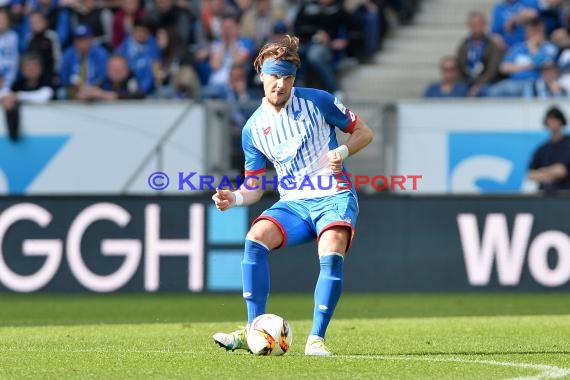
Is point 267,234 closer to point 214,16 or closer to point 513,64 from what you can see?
point 513,64

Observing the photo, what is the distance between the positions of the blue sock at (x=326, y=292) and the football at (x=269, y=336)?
0.23 metres

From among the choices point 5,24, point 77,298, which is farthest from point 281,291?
point 5,24

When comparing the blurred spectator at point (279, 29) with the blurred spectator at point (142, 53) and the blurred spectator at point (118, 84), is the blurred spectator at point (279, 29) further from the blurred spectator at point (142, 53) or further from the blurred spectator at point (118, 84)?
the blurred spectator at point (118, 84)

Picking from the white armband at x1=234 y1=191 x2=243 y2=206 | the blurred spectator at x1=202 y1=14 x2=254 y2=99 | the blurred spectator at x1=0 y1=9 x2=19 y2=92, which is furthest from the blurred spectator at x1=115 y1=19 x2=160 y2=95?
the white armband at x1=234 y1=191 x2=243 y2=206

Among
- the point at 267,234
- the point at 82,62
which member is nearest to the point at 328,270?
the point at 267,234

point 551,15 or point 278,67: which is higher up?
point 278,67

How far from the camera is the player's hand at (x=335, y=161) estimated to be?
31.1 feet

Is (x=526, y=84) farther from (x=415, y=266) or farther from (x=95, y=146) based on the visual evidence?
(x=95, y=146)

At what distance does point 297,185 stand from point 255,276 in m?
0.74

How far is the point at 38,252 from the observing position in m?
17.6

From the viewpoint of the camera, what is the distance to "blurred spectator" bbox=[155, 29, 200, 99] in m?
20.8

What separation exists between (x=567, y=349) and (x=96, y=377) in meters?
3.67

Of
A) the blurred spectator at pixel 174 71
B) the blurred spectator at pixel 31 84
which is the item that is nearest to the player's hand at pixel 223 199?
the blurred spectator at pixel 174 71
